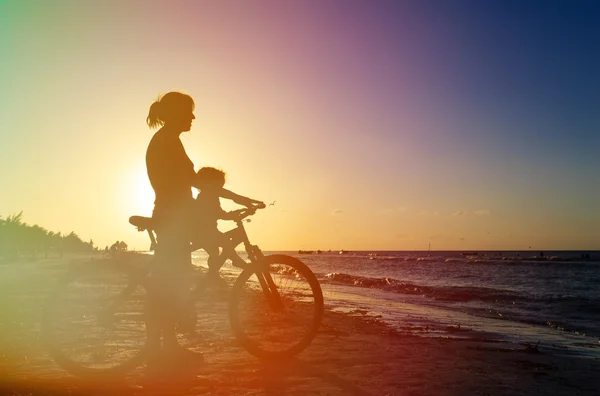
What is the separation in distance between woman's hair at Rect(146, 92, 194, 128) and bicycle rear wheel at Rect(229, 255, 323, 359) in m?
2.32

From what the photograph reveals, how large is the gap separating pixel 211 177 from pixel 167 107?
44.9 inches

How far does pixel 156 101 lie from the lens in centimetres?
546

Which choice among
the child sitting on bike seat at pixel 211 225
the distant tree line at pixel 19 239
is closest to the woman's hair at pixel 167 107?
the child sitting on bike seat at pixel 211 225

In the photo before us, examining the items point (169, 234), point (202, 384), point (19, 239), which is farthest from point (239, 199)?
point (19, 239)

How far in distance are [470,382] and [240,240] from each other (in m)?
3.25

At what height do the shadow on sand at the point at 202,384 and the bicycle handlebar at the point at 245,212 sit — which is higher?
Answer: the bicycle handlebar at the point at 245,212

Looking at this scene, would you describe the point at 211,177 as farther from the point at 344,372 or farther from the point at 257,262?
the point at 344,372

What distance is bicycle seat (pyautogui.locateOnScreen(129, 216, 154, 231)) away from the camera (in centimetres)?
493

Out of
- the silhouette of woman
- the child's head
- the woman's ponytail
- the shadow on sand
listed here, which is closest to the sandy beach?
the shadow on sand

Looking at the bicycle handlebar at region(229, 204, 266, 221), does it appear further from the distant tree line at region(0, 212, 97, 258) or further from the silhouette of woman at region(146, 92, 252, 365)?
the distant tree line at region(0, 212, 97, 258)

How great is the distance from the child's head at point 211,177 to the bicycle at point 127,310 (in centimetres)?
49

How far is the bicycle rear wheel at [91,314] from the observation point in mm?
4969

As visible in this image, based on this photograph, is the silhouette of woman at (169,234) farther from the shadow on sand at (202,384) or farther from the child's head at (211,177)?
the shadow on sand at (202,384)

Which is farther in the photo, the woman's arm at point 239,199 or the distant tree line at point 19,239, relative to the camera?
the distant tree line at point 19,239
